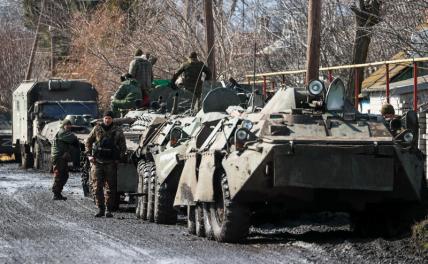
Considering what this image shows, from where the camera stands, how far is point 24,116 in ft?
123

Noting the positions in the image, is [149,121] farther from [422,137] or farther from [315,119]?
[315,119]

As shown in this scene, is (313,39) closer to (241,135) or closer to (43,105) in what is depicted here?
(241,135)

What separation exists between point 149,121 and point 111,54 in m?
21.0

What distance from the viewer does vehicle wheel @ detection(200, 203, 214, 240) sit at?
1505cm

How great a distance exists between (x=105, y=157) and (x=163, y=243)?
497cm

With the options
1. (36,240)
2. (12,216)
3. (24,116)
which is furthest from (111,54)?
(36,240)

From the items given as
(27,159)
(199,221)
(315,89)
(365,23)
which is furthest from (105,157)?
(27,159)

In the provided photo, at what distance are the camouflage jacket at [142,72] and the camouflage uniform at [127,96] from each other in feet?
2.35

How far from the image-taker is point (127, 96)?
25703mm

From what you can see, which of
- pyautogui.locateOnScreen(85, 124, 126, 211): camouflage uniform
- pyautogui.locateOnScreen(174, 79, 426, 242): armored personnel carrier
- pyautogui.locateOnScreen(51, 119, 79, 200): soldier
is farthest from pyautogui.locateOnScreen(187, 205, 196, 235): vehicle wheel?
pyautogui.locateOnScreen(51, 119, 79, 200): soldier

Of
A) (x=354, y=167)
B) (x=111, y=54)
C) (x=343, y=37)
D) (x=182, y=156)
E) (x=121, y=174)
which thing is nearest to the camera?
(x=354, y=167)

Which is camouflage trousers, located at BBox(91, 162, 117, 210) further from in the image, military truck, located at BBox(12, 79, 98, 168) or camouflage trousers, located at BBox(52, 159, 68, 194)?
military truck, located at BBox(12, 79, 98, 168)

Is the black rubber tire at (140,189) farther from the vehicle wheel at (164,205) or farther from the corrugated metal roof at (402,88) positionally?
the corrugated metal roof at (402,88)

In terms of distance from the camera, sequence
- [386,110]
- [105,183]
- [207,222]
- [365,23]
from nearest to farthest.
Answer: [207,222] < [386,110] < [105,183] < [365,23]
